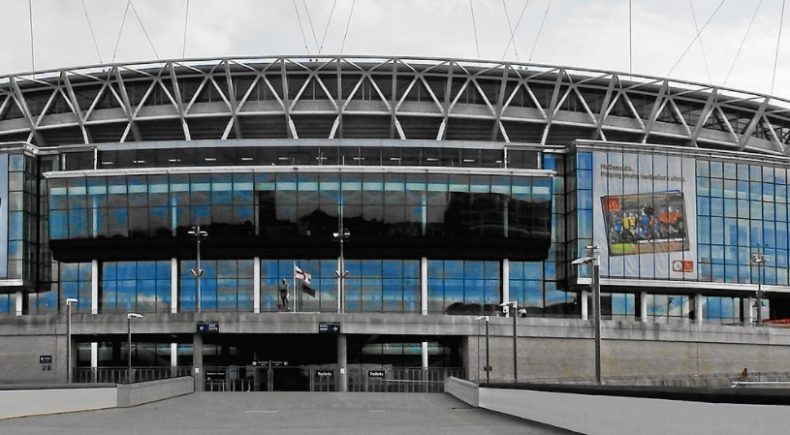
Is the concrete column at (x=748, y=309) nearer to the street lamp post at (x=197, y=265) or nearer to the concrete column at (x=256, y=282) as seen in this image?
the concrete column at (x=256, y=282)

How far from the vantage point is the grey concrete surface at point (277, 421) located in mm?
27406

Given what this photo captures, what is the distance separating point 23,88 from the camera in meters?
107

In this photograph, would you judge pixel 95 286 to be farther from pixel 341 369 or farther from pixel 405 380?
pixel 405 380

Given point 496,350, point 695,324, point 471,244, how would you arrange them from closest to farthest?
point 496,350 → point 695,324 → point 471,244

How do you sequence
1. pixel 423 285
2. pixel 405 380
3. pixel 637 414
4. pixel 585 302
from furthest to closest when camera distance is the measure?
pixel 585 302 < pixel 423 285 < pixel 405 380 < pixel 637 414

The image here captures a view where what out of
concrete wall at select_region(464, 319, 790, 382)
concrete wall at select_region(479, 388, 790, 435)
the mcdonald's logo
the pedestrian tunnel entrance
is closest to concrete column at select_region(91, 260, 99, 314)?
the pedestrian tunnel entrance

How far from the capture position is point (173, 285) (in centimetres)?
9288

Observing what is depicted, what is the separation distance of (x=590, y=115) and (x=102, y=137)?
4328cm

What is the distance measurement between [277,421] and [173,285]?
62.3m

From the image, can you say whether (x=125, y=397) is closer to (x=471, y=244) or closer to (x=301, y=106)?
(x=471, y=244)

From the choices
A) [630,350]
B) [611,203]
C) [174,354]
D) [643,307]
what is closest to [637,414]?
[630,350]

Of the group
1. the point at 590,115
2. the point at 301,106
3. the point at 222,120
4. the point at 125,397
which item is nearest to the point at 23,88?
the point at 222,120

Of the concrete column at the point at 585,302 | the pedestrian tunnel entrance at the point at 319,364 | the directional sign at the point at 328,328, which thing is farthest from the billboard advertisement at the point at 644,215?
the directional sign at the point at 328,328

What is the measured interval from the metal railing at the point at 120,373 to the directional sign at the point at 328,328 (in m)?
9.74
